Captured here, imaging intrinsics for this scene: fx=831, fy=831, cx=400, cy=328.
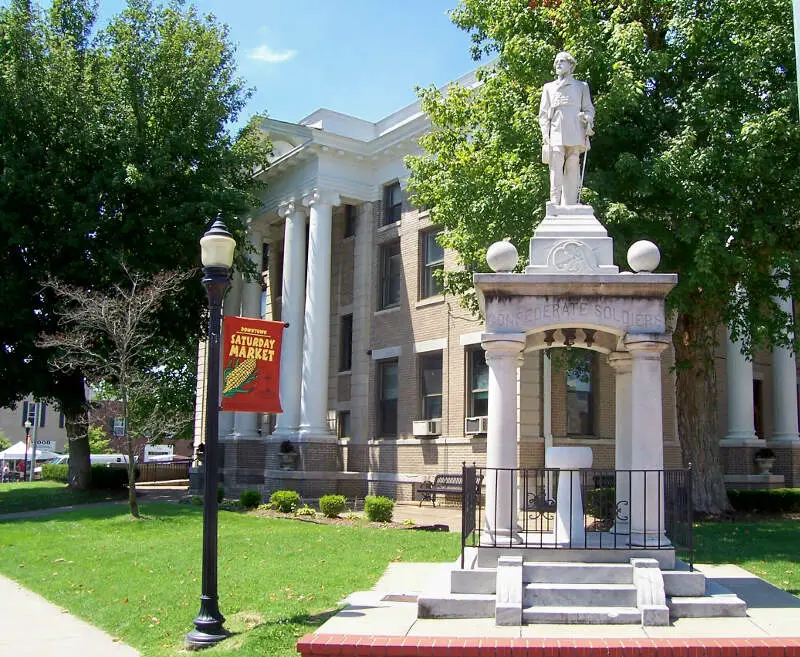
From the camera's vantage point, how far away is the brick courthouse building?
75.7 feet

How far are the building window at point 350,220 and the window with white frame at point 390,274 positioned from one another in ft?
6.55

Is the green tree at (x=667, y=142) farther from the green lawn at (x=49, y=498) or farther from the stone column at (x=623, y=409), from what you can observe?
the green lawn at (x=49, y=498)

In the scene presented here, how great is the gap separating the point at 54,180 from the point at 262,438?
11.6 meters

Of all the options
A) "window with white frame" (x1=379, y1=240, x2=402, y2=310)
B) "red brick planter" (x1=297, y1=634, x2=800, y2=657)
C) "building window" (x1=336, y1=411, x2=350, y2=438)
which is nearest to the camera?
"red brick planter" (x1=297, y1=634, x2=800, y2=657)

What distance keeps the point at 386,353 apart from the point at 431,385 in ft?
7.20

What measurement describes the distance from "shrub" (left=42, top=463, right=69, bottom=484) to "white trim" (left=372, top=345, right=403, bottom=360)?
19165 millimetres

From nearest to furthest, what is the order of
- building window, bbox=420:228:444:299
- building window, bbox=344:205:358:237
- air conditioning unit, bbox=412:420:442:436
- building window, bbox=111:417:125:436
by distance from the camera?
air conditioning unit, bbox=412:420:442:436, building window, bbox=111:417:125:436, building window, bbox=420:228:444:299, building window, bbox=344:205:358:237

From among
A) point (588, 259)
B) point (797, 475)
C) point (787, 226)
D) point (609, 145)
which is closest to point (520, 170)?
point (609, 145)

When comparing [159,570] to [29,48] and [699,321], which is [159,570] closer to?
[699,321]

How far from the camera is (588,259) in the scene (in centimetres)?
970

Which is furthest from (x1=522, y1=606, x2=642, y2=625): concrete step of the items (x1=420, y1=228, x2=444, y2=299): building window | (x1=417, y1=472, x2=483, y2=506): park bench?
(x1=420, y1=228, x2=444, y2=299): building window

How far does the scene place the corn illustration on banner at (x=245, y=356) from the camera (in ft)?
37.8

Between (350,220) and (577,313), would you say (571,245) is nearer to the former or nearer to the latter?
(577,313)

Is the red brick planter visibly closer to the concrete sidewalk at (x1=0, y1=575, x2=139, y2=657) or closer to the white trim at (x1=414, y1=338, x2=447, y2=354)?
the concrete sidewalk at (x1=0, y1=575, x2=139, y2=657)
